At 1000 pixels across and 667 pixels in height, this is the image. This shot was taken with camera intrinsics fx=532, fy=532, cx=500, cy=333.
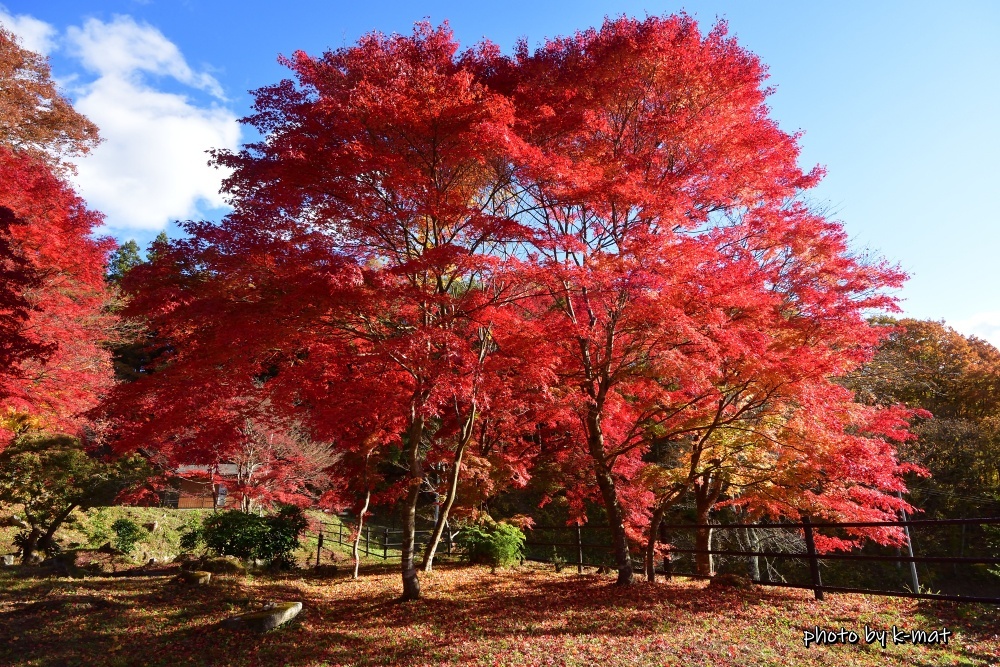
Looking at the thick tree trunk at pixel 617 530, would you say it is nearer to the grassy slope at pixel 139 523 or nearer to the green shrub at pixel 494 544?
the green shrub at pixel 494 544

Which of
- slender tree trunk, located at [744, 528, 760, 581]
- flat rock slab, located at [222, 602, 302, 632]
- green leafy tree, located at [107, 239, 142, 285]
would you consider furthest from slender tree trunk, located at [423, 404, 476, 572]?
green leafy tree, located at [107, 239, 142, 285]

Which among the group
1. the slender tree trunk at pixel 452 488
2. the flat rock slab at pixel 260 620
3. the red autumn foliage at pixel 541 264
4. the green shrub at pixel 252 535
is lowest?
the flat rock slab at pixel 260 620

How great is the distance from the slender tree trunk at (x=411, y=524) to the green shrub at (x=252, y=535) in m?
3.73

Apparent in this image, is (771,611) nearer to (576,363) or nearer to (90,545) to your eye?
(576,363)

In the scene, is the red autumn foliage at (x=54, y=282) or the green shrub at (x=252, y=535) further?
the red autumn foliage at (x=54, y=282)

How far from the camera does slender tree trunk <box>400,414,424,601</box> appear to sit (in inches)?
329

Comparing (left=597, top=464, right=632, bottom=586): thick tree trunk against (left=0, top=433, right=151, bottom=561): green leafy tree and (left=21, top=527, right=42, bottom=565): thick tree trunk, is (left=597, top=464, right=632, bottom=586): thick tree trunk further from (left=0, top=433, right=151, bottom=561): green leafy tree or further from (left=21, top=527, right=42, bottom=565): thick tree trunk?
(left=21, top=527, right=42, bottom=565): thick tree trunk

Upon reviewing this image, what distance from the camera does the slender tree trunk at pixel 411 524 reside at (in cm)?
837

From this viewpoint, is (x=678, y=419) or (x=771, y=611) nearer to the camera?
(x=771, y=611)

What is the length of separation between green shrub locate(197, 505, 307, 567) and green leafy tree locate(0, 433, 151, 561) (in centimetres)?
254

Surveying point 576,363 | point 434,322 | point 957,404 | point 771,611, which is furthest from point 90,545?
point 957,404

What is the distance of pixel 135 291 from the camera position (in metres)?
7.52

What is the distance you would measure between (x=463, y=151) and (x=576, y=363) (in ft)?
13.7

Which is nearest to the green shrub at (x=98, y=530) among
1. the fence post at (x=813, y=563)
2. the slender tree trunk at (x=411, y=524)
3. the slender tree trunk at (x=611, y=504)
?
the slender tree trunk at (x=411, y=524)
